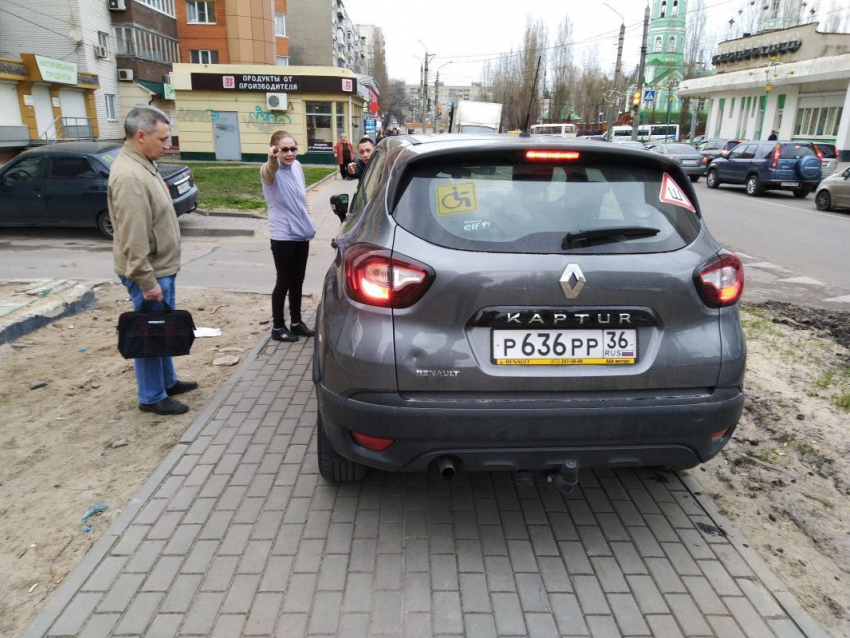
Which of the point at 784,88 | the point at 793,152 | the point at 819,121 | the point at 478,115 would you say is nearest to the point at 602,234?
the point at 793,152

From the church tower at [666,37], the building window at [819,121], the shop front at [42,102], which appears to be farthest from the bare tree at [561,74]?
the shop front at [42,102]

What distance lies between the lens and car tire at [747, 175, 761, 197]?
19828 millimetres

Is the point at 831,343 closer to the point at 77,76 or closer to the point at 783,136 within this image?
the point at 77,76

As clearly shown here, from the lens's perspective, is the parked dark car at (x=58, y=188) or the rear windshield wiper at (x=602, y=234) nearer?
the rear windshield wiper at (x=602, y=234)

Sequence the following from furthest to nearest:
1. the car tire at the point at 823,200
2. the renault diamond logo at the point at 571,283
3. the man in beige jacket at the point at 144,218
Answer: the car tire at the point at 823,200 → the man in beige jacket at the point at 144,218 → the renault diamond logo at the point at 571,283

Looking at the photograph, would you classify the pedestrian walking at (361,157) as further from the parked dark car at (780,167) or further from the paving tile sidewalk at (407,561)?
the parked dark car at (780,167)

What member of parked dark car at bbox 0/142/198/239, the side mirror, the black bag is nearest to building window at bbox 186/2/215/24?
parked dark car at bbox 0/142/198/239

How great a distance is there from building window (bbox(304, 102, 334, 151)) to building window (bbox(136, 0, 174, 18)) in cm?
1722

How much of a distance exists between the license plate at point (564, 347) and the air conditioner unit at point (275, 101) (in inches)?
1157

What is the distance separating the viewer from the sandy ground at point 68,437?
9.25 ft

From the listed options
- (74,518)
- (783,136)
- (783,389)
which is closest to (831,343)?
(783,389)

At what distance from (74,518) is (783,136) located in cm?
4626

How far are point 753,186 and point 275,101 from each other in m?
20.6

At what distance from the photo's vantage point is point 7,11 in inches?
1315
